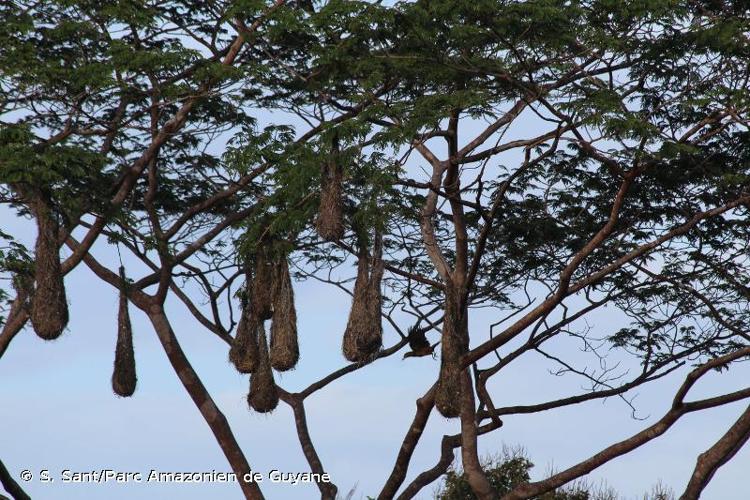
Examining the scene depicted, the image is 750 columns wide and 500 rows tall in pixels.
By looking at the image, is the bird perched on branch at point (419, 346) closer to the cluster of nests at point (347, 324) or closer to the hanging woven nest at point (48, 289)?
the cluster of nests at point (347, 324)

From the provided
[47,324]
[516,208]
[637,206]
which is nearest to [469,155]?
[516,208]

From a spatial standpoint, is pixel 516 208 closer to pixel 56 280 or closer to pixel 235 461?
pixel 235 461

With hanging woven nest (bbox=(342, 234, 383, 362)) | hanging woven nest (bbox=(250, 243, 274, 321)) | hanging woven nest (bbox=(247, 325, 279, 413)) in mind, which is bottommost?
hanging woven nest (bbox=(342, 234, 383, 362))

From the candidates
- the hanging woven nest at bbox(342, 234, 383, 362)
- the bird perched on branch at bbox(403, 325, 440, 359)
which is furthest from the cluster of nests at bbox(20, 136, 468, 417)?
the bird perched on branch at bbox(403, 325, 440, 359)

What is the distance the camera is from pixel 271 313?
A: 42.1 ft

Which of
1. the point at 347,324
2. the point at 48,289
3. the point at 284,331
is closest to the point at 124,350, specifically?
the point at 48,289

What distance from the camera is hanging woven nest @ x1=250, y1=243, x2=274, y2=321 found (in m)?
12.7

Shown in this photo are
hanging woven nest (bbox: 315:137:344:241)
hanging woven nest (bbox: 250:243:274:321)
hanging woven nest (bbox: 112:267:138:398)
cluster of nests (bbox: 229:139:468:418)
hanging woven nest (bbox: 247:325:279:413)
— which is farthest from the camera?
hanging woven nest (bbox: 247:325:279:413)

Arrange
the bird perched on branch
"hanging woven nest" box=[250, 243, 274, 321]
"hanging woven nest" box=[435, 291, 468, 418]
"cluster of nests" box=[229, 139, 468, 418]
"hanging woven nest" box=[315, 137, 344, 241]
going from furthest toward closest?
the bird perched on branch < "hanging woven nest" box=[435, 291, 468, 418] < "hanging woven nest" box=[250, 243, 274, 321] < "cluster of nests" box=[229, 139, 468, 418] < "hanging woven nest" box=[315, 137, 344, 241]

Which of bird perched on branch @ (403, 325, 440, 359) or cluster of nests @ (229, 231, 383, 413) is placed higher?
bird perched on branch @ (403, 325, 440, 359)

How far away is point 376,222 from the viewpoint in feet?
40.4

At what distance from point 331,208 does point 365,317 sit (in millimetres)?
1222

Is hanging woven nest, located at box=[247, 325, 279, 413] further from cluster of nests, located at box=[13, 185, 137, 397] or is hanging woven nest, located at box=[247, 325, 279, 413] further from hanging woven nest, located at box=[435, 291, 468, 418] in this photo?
cluster of nests, located at box=[13, 185, 137, 397]

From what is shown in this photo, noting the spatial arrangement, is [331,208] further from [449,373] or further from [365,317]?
[449,373]
